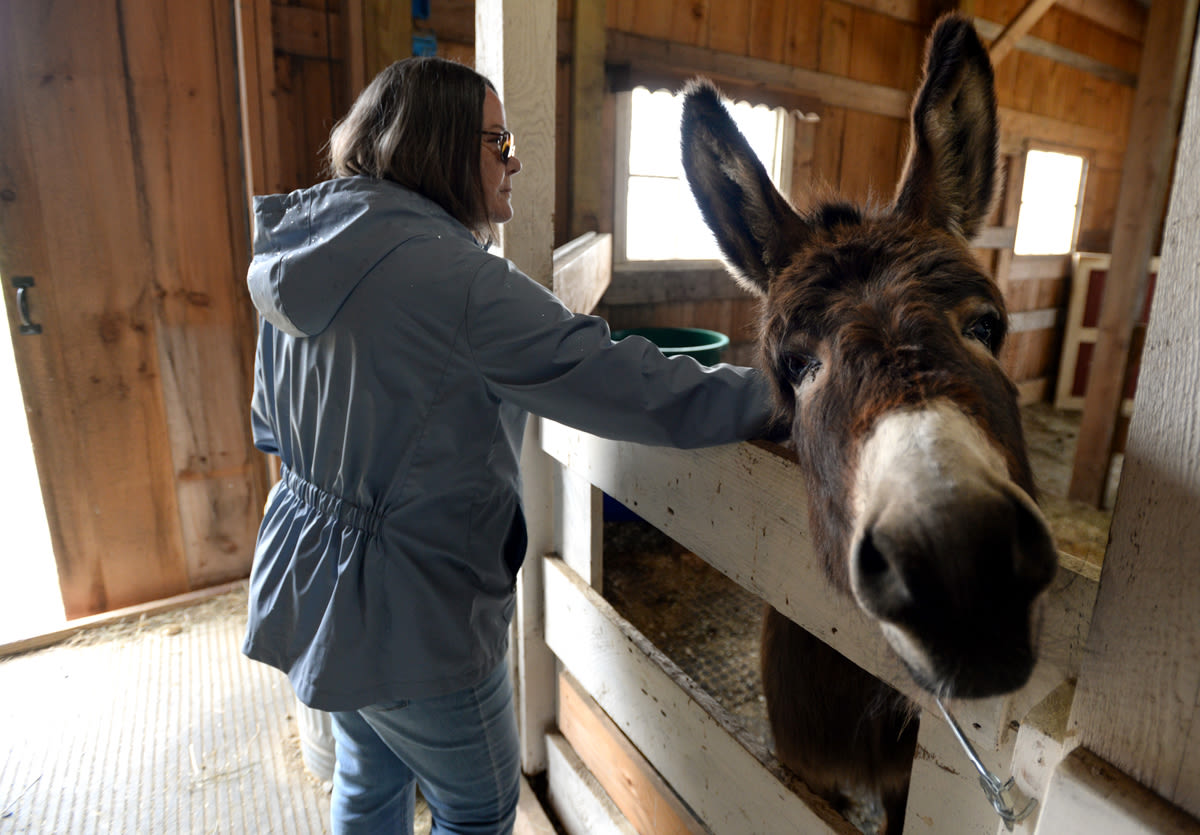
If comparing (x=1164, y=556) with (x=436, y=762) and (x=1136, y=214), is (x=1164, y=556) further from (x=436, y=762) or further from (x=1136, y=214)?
(x=1136, y=214)

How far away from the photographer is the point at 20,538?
3.55 m

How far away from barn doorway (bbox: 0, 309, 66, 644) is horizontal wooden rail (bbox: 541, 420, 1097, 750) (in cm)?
303

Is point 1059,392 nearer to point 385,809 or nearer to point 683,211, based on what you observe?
point 683,211

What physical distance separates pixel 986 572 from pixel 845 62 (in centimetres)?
628

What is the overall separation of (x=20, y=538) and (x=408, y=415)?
3.71 m

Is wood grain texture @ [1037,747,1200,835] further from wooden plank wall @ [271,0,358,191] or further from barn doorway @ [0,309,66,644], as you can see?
barn doorway @ [0,309,66,644]

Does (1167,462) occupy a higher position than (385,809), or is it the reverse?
(1167,462)

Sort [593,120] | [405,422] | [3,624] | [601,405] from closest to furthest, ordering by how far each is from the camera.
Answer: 1. [601,405]
2. [405,422]
3. [3,624]
4. [593,120]

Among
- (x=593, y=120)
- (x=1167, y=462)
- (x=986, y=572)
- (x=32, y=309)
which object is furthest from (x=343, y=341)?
(x=593, y=120)

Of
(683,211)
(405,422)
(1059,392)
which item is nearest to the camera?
(405,422)

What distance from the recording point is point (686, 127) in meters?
1.31

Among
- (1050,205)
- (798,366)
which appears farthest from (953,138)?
(1050,205)

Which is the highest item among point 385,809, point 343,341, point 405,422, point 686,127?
point 686,127

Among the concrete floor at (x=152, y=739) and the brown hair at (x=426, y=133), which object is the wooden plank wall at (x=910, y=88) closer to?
the brown hair at (x=426, y=133)
